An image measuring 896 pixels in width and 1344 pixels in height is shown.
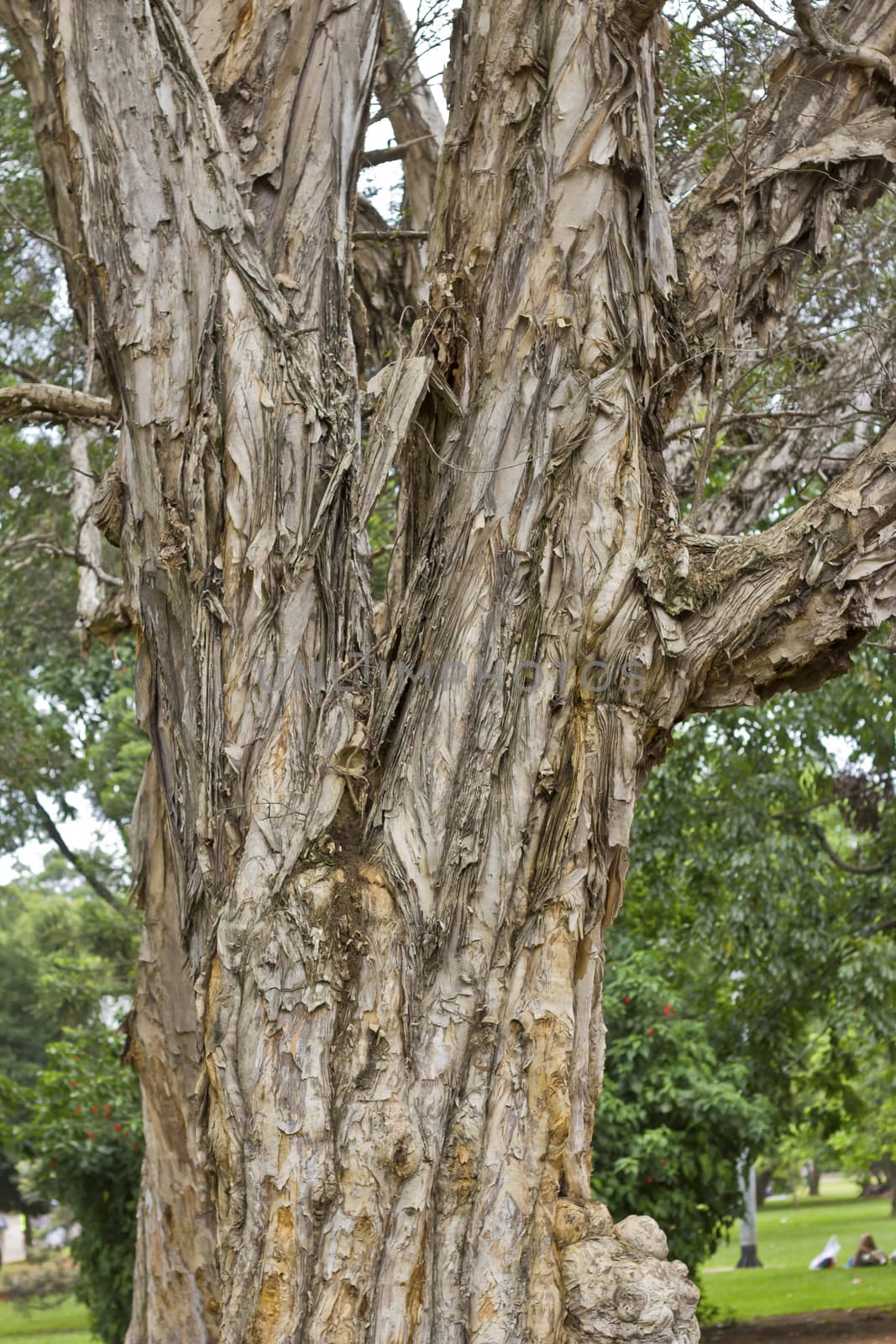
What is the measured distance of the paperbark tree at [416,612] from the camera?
9.39ft

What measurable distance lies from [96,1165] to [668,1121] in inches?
159

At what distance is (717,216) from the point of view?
4402 millimetres

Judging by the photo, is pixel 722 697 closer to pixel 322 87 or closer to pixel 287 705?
pixel 287 705

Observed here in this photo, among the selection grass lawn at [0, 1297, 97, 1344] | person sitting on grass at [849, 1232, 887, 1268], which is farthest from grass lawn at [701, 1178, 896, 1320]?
grass lawn at [0, 1297, 97, 1344]

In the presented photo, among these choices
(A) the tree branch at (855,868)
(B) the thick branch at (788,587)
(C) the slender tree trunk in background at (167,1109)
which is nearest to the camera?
(B) the thick branch at (788,587)

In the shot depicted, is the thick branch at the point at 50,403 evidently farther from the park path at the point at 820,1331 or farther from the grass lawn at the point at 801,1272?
the grass lawn at the point at 801,1272

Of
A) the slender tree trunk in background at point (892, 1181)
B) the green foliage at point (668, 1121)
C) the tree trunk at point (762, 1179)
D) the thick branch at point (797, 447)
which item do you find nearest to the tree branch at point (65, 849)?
the green foliage at point (668, 1121)

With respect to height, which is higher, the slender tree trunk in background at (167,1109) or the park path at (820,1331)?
the slender tree trunk in background at (167,1109)

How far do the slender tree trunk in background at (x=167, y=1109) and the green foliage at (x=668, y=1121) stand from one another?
524 cm

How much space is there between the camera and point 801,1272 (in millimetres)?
18391

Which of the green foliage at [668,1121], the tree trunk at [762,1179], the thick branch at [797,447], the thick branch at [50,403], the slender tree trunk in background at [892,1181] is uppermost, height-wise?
the thick branch at [797,447]

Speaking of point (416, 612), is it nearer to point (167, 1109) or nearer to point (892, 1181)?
point (167, 1109)

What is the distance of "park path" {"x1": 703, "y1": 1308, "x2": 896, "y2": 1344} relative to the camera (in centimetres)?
1002

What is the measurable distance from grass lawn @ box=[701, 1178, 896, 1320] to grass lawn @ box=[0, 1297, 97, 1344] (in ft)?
23.6
